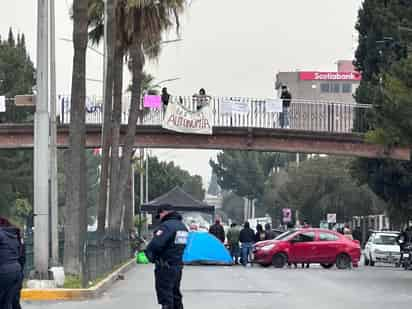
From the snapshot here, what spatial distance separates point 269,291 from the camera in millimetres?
26969

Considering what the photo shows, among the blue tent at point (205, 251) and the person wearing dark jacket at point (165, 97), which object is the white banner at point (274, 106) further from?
the blue tent at point (205, 251)

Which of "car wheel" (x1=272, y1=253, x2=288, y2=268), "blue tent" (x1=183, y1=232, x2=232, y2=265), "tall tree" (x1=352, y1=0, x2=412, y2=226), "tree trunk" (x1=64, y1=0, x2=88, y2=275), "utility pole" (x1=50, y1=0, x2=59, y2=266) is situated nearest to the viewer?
"tree trunk" (x1=64, y1=0, x2=88, y2=275)

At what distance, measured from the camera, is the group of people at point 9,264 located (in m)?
13.5

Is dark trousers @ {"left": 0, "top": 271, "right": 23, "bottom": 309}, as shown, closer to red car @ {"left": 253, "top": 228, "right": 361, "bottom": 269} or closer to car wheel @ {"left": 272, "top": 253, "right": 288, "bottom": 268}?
red car @ {"left": 253, "top": 228, "right": 361, "bottom": 269}

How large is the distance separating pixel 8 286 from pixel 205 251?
30945 mm

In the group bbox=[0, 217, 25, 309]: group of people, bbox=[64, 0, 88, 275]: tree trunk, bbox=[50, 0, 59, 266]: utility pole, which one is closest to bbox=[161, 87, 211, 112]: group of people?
bbox=[50, 0, 59, 266]: utility pole

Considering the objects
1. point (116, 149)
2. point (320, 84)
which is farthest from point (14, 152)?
point (320, 84)

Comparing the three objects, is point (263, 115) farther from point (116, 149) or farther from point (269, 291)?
point (269, 291)

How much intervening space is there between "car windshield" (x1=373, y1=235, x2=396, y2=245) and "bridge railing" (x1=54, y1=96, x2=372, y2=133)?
5099 millimetres

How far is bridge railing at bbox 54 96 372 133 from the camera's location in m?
52.1

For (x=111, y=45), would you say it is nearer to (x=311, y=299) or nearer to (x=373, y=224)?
(x=311, y=299)

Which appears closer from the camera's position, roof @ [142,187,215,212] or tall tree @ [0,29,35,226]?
roof @ [142,187,215,212]

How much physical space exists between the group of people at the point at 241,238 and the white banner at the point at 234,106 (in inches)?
210

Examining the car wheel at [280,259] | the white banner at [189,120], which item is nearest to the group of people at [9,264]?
the car wheel at [280,259]
